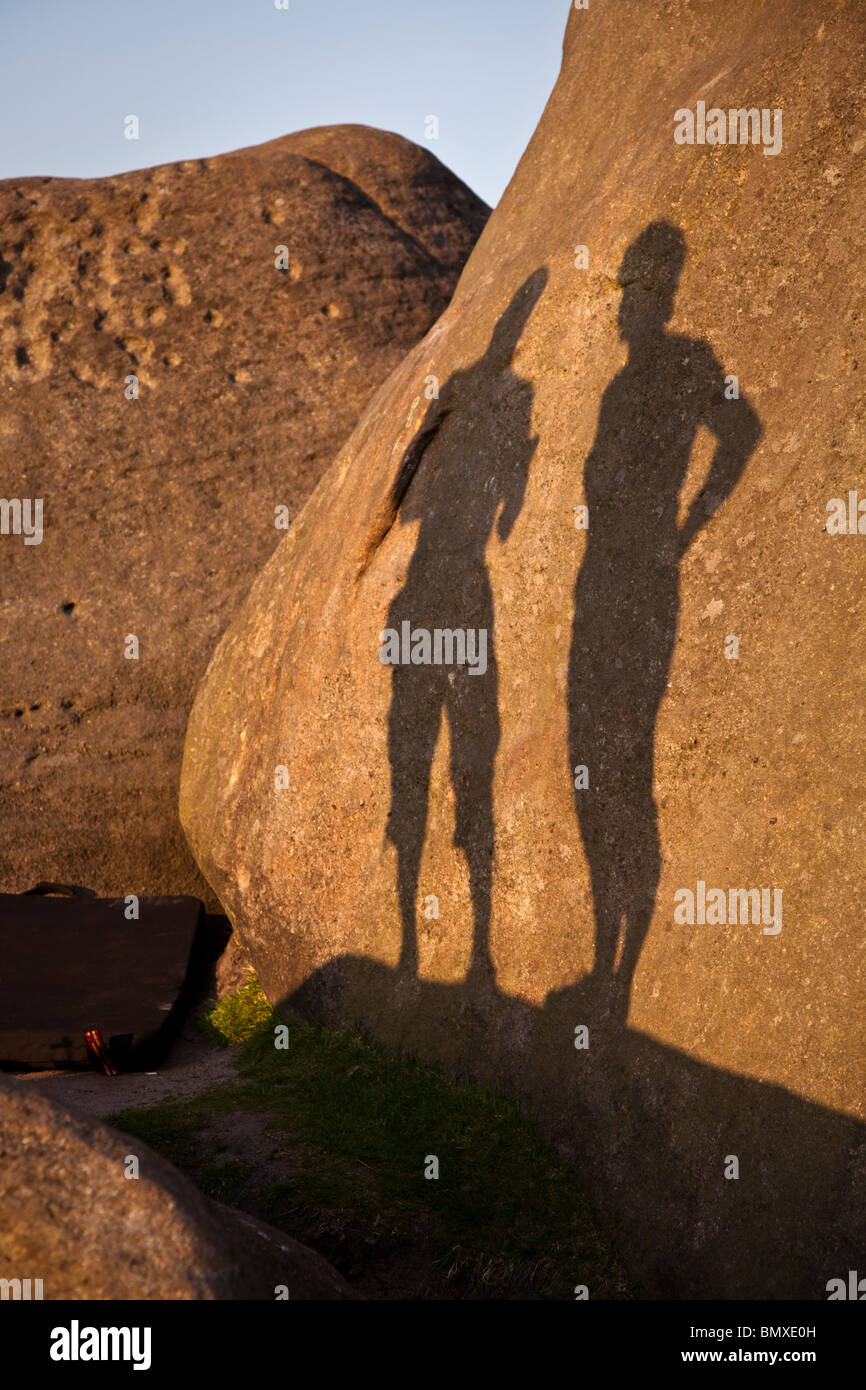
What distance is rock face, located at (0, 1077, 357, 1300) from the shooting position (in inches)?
111

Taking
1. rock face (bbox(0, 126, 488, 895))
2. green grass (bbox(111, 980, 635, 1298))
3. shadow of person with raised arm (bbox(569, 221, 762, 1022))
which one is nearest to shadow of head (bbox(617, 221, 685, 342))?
shadow of person with raised arm (bbox(569, 221, 762, 1022))

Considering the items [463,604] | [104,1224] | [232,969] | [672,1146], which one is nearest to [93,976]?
[232,969]

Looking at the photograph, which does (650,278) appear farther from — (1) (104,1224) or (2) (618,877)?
(1) (104,1224)

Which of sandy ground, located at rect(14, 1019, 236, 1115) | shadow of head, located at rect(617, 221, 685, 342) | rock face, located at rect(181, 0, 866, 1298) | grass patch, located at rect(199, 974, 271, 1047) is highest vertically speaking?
shadow of head, located at rect(617, 221, 685, 342)

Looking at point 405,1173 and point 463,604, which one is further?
point 463,604

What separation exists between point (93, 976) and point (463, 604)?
3.64m

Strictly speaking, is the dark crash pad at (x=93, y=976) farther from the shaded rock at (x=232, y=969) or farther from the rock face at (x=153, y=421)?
the rock face at (x=153, y=421)

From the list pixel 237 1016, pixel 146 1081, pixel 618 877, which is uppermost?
pixel 618 877

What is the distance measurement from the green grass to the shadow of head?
4.06 metres

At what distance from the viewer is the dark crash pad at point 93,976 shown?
6.56 metres

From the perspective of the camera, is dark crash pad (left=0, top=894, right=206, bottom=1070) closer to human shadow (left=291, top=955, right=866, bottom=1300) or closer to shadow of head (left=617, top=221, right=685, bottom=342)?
human shadow (left=291, top=955, right=866, bottom=1300)

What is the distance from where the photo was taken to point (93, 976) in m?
7.16

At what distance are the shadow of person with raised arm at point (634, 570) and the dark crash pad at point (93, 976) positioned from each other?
3.30m

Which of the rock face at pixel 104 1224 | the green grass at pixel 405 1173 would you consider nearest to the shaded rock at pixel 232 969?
the green grass at pixel 405 1173
